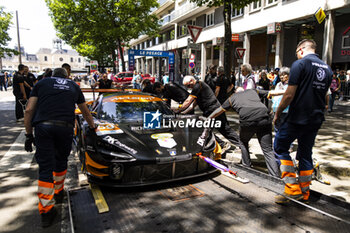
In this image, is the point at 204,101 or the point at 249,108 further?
the point at 204,101

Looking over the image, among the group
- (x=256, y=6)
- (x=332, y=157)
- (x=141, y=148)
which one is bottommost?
(x=332, y=157)

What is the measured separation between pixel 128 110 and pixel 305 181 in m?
3.05

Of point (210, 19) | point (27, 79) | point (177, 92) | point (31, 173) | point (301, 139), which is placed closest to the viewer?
point (301, 139)

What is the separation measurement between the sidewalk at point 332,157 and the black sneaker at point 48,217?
330 centimetres

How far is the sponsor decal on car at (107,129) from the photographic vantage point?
3.73 meters

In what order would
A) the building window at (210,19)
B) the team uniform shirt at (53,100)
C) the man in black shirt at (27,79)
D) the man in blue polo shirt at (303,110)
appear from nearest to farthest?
the man in blue polo shirt at (303,110)
the team uniform shirt at (53,100)
the man in black shirt at (27,79)
the building window at (210,19)

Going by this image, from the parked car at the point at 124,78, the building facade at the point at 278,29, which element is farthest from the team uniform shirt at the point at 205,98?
the parked car at the point at 124,78

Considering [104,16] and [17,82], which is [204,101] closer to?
[17,82]

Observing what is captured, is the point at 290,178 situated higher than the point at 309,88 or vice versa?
the point at 309,88

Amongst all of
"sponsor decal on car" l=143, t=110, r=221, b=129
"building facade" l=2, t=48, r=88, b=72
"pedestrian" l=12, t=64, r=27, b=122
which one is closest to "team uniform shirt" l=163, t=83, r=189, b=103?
"sponsor decal on car" l=143, t=110, r=221, b=129

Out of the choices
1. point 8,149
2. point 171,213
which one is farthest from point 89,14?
point 171,213

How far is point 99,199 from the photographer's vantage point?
3188 millimetres

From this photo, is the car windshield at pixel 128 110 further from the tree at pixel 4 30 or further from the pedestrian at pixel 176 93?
the tree at pixel 4 30

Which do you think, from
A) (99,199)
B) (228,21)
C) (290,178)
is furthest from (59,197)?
(228,21)
